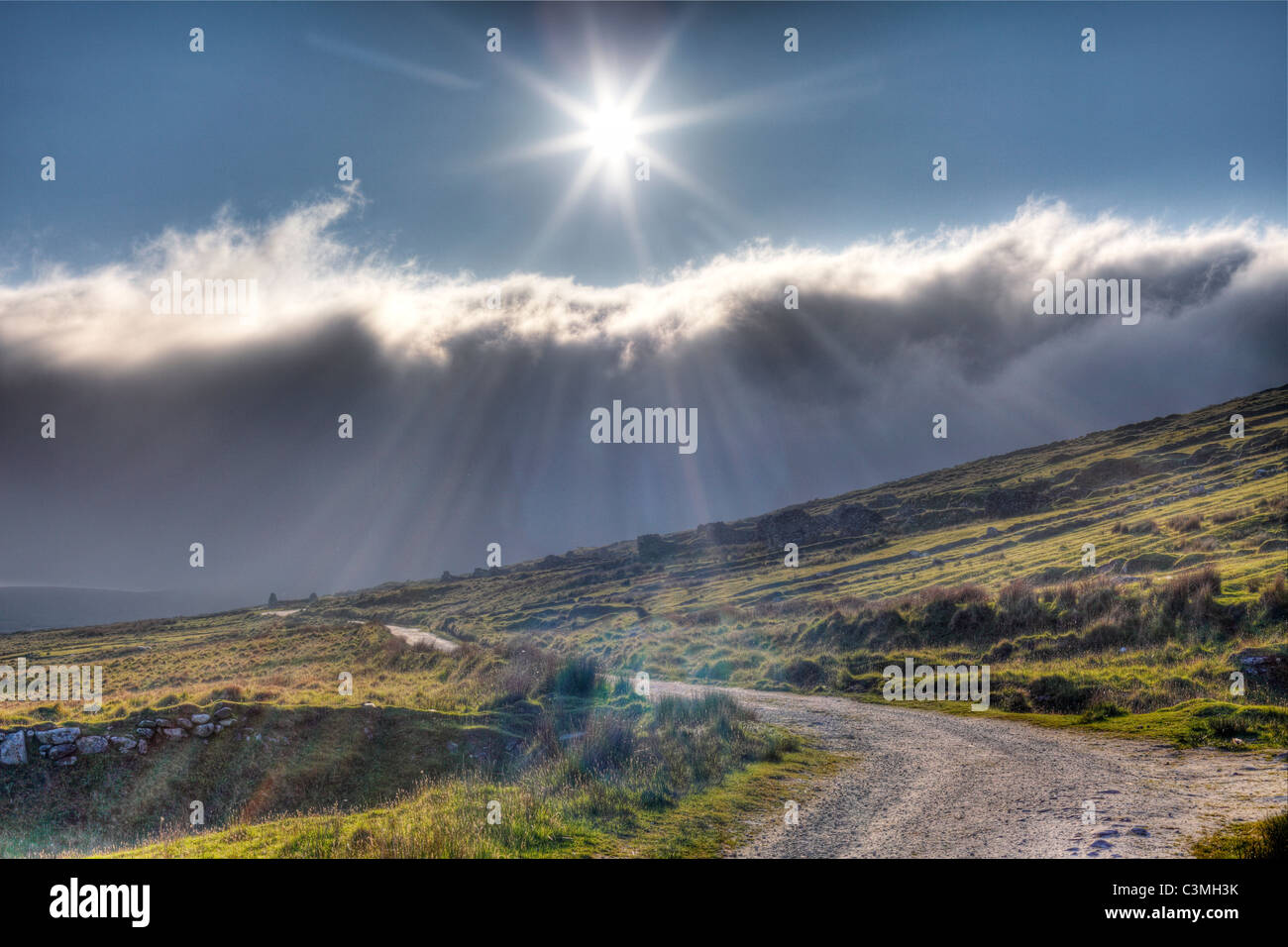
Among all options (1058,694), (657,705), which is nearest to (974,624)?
(1058,694)

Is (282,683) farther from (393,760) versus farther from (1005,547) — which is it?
(1005,547)

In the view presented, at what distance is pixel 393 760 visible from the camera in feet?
64.6

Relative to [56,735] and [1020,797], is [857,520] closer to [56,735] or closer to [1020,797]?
[1020,797]

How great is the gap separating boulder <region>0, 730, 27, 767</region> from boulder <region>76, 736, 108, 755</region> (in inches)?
43.7

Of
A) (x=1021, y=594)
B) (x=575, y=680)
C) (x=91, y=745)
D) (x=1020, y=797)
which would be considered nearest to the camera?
(x=1020, y=797)

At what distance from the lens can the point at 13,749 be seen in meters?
17.0

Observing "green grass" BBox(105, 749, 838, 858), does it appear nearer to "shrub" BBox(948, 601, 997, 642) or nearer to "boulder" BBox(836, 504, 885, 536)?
"shrub" BBox(948, 601, 997, 642)

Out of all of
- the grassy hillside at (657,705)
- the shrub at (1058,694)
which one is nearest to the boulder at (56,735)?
the grassy hillside at (657,705)

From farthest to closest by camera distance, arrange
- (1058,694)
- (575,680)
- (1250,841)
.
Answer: (575,680) → (1058,694) → (1250,841)

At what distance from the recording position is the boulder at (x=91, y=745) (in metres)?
17.5

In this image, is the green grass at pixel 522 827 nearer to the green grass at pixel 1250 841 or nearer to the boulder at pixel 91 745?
the boulder at pixel 91 745

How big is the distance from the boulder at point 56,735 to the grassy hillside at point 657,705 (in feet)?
2.49

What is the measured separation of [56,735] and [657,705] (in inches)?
655
